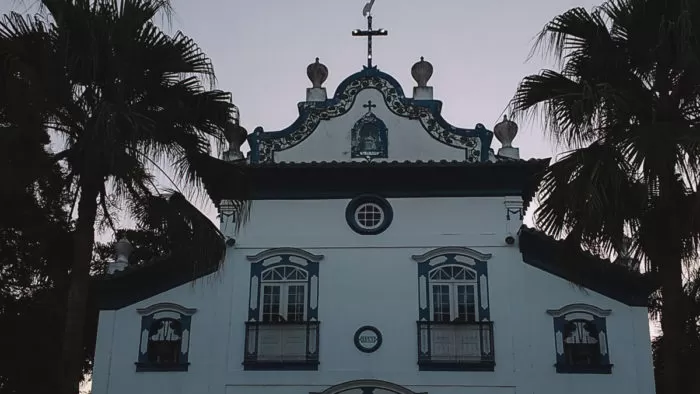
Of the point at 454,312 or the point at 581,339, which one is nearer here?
the point at 581,339

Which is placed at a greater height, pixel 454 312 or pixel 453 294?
pixel 453 294

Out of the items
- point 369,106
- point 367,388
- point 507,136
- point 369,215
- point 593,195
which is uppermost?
point 369,106

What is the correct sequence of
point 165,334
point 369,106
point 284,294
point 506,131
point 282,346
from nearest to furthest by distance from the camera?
1. point 282,346
2. point 165,334
3. point 284,294
4. point 506,131
5. point 369,106

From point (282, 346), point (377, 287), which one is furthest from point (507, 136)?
point (282, 346)

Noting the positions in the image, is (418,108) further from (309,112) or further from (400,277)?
(400,277)

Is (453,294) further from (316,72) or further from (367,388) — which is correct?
(316,72)

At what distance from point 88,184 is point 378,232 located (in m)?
7.23

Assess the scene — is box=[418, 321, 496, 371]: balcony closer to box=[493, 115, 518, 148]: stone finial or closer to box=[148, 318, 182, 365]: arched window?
box=[493, 115, 518, 148]: stone finial

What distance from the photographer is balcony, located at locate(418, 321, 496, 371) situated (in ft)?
55.6

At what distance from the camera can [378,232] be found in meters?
18.1

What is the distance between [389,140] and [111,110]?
8100 millimetres

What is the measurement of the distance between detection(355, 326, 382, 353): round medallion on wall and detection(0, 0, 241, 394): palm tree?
196 inches

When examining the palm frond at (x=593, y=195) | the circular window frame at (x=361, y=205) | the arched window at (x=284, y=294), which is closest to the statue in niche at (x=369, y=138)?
the circular window frame at (x=361, y=205)

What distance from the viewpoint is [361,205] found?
18469 millimetres
